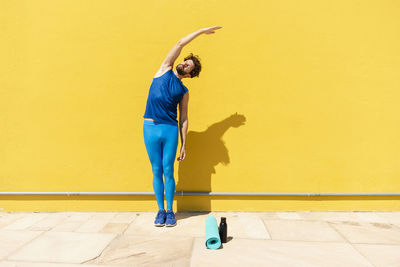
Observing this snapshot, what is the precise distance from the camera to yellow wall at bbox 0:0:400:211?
2836mm

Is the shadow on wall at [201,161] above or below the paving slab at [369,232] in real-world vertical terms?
above

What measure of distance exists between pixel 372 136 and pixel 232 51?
1932 mm

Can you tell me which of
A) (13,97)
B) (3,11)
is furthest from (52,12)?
(13,97)

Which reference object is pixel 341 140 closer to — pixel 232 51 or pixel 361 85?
pixel 361 85

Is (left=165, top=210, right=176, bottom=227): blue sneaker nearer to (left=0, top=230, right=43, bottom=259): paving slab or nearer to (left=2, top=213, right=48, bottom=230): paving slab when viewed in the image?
(left=0, top=230, right=43, bottom=259): paving slab

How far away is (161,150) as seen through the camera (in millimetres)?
2615

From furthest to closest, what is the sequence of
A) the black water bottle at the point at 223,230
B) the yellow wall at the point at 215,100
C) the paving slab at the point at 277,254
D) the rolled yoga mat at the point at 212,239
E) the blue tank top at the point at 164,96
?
the yellow wall at the point at 215,100, the blue tank top at the point at 164,96, the black water bottle at the point at 223,230, the rolled yoga mat at the point at 212,239, the paving slab at the point at 277,254

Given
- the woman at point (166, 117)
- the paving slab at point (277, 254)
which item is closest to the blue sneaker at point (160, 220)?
the woman at point (166, 117)

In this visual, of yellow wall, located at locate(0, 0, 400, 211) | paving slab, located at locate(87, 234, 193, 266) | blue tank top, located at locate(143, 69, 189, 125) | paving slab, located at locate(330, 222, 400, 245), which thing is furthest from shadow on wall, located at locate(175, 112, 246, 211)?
paving slab, located at locate(330, 222, 400, 245)

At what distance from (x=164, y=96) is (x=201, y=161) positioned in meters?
0.92

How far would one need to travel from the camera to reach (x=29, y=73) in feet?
9.43

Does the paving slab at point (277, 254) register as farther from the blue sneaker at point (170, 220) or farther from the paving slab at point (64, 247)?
the paving slab at point (64, 247)

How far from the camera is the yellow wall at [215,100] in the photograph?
9.30 feet

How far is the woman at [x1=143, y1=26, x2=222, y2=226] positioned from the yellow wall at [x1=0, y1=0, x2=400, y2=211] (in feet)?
1.05
